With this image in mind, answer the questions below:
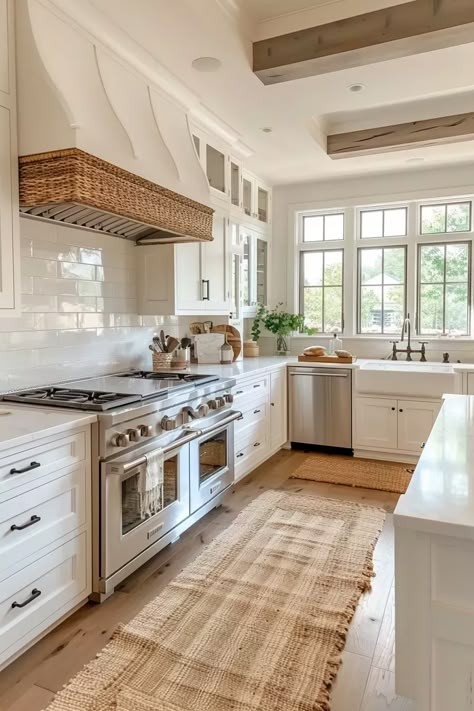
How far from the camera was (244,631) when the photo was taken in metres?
2.03

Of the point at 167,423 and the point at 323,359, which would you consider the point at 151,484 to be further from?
the point at 323,359

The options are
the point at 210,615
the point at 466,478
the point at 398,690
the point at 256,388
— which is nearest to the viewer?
the point at 398,690

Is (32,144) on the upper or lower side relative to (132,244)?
upper

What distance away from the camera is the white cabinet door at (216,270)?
3926mm

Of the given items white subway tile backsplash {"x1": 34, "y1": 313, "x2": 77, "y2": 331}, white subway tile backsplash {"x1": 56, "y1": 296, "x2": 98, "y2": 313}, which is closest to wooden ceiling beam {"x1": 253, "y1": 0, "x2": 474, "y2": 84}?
white subway tile backsplash {"x1": 56, "y1": 296, "x2": 98, "y2": 313}

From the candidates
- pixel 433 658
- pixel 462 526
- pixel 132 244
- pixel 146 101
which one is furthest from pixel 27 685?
pixel 146 101

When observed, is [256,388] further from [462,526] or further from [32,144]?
[462,526]

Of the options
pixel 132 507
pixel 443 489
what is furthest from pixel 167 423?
pixel 443 489

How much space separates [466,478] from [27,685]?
166 centimetres

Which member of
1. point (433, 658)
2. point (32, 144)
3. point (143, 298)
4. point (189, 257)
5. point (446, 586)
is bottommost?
point (433, 658)

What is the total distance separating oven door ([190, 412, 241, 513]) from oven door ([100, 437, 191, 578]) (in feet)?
0.41

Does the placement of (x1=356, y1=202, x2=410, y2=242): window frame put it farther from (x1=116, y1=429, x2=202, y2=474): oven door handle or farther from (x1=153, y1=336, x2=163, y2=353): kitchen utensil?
(x1=116, y1=429, x2=202, y2=474): oven door handle

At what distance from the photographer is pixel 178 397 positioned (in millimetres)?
2717

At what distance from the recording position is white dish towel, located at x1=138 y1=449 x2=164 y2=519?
2367mm
